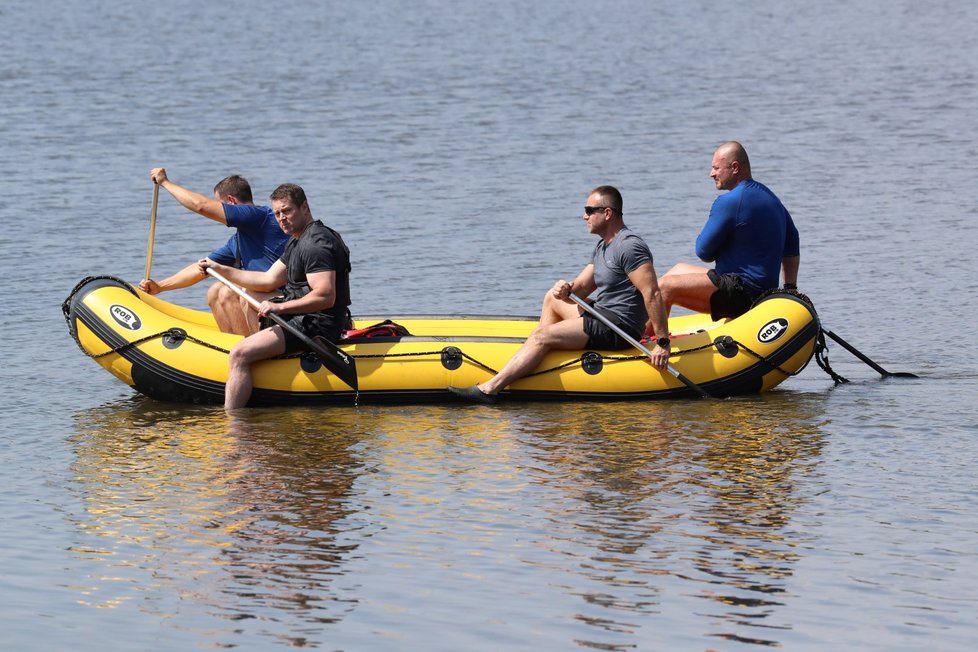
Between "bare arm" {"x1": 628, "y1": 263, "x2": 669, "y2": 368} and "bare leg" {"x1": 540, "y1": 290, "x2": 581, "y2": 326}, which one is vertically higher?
"bare arm" {"x1": 628, "y1": 263, "x2": 669, "y2": 368}

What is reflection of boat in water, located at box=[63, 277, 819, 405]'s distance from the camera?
1069cm

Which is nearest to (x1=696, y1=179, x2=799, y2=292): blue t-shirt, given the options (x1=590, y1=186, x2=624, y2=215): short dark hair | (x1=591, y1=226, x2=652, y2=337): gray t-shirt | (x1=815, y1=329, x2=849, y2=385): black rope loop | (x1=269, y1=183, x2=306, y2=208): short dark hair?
(x1=815, y1=329, x2=849, y2=385): black rope loop

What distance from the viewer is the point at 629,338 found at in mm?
10500

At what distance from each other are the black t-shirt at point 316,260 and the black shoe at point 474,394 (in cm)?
87

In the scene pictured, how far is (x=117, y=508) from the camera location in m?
8.43

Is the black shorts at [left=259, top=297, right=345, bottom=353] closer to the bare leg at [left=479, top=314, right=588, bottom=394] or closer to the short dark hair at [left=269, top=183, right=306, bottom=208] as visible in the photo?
the short dark hair at [left=269, top=183, right=306, bottom=208]

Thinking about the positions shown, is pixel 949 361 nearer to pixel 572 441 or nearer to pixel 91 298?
pixel 572 441

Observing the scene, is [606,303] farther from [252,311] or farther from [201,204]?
[201,204]

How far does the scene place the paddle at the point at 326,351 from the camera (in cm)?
1042

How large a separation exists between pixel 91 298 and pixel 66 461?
1694 millimetres

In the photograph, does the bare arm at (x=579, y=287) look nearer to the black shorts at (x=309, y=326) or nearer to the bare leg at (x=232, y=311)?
the black shorts at (x=309, y=326)

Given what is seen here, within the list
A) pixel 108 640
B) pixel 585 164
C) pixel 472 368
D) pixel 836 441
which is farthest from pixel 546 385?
pixel 585 164

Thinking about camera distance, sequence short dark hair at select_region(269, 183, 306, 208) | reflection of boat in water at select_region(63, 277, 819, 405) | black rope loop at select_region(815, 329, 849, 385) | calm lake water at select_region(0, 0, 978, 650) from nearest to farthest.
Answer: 1. calm lake water at select_region(0, 0, 978, 650)
2. short dark hair at select_region(269, 183, 306, 208)
3. reflection of boat in water at select_region(63, 277, 819, 405)
4. black rope loop at select_region(815, 329, 849, 385)

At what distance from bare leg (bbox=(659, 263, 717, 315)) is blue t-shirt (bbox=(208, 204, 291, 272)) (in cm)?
255
